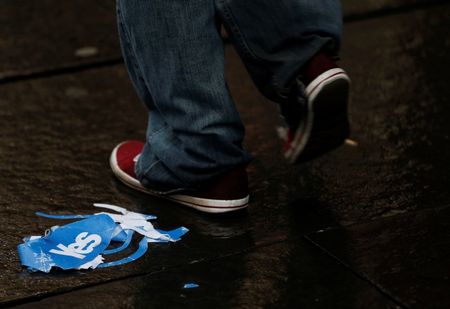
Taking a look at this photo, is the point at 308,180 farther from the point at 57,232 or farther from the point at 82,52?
the point at 82,52

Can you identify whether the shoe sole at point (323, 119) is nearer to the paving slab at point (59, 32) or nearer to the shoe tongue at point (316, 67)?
the shoe tongue at point (316, 67)

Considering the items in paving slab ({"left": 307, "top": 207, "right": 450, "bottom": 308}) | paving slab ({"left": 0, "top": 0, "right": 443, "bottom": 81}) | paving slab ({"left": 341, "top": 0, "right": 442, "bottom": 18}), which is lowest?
paving slab ({"left": 341, "top": 0, "right": 442, "bottom": 18})

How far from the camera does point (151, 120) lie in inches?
Result: 104

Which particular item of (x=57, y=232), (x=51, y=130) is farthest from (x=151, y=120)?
(x=51, y=130)

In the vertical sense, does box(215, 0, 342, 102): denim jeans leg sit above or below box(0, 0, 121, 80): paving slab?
above

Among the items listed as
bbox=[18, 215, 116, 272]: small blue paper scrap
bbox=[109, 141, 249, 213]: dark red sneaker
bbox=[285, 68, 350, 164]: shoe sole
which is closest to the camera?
bbox=[18, 215, 116, 272]: small blue paper scrap

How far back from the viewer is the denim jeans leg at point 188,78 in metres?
2.39

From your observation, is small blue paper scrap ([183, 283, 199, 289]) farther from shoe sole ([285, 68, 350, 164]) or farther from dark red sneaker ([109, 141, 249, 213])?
shoe sole ([285, 68, 350, 164])

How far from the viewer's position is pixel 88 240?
7.91ft

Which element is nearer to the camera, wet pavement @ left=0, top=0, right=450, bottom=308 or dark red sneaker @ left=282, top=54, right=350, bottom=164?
wet pavement @ left=0, top=0, right=450, bottom=308

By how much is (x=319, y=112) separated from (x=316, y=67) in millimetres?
120

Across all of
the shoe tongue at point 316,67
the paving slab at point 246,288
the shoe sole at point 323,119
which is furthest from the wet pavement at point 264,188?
the shoe tongue at point 316,67

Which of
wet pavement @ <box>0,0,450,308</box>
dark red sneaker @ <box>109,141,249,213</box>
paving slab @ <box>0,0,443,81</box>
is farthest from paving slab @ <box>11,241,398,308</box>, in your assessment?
paving slab @ <box>0,0,443,81</box>

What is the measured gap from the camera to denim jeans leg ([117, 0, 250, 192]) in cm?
239
